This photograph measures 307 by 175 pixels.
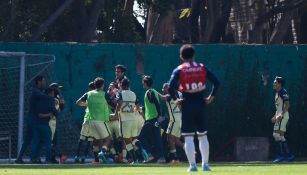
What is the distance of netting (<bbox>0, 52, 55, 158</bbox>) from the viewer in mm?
27703

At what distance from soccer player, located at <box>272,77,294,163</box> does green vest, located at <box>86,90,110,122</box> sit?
4.11 metres

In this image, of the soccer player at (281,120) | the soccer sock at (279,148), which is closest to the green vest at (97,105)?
A: the soccer player at (281,120)

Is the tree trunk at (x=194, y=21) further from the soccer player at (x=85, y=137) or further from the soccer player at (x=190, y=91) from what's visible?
the soccer player at (x=190, y=91)

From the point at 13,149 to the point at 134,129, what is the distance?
3396 mm

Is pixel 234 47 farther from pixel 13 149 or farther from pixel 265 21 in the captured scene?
pixel 265 21

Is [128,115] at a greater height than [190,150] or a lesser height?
greater

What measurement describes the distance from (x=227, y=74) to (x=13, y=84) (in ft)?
18.4

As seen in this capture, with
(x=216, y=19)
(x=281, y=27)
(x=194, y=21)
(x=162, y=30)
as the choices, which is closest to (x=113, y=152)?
(x=216, y=19)

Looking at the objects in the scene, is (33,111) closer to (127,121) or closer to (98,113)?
(98,113)

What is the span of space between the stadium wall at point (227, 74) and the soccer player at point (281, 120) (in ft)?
6.68

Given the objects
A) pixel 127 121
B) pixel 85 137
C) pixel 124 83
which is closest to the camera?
pixel 124 83

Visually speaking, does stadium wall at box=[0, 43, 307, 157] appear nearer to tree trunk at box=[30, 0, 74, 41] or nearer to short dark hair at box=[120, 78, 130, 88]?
short dark hair at box=[120, 78, 130, 88]

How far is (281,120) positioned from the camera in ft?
89.6

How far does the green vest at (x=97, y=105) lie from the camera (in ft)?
85.3
